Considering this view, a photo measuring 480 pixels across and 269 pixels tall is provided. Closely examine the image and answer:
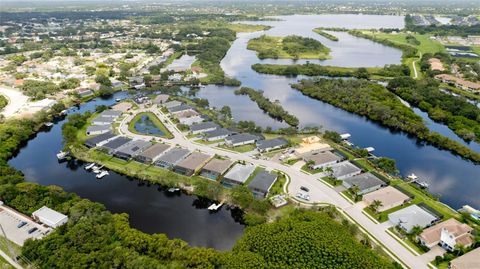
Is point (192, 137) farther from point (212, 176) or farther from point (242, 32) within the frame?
point (242, 32)

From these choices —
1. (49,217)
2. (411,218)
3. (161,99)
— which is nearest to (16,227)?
(49,217)

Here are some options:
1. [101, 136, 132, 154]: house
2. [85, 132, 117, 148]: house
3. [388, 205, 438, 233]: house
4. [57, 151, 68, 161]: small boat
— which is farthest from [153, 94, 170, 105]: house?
[388, 205, 438, 233]: house

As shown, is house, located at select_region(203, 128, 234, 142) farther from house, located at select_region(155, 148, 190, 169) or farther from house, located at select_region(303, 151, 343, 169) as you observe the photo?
house, located at select_region(303, 151, 343, 169)

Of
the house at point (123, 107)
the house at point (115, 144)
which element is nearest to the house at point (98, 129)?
the house at point (115, 144)

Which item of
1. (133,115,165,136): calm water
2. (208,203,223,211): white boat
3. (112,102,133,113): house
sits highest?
(112,102,133,113): house

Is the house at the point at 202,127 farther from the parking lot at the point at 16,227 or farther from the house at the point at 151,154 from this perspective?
the parking lot at the point at 16,227

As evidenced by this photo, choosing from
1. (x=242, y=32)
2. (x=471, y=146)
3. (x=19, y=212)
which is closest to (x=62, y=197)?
(x=19, y=212)
